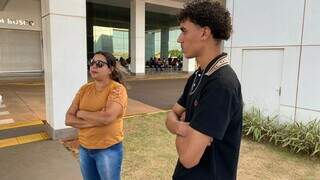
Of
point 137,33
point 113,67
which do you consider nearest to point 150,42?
point 137,33

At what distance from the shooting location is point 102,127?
8.89 feet

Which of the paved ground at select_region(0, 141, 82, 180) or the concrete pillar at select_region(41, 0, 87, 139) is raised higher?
the concrete pillar at select_region(41, 0, 87, 139)

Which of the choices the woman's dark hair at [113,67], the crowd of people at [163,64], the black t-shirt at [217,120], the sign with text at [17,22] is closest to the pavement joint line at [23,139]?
the woman's dark hair at [113,67]

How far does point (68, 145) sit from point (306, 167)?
422 cm

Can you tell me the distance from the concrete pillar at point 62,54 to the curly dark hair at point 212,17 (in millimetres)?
4166

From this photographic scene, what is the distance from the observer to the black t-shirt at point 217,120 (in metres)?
1.37

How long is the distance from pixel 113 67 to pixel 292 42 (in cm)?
471

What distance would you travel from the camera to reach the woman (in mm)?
2658

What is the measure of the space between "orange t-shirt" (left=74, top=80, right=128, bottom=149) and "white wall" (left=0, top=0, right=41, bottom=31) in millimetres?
19454

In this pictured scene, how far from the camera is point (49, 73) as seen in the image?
5.45 metres

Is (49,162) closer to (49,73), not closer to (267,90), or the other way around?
(49,73)

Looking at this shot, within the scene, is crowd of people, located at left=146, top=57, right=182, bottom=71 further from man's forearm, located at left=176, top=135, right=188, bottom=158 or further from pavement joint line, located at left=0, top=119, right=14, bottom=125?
man's forearm, located at left=176, top=135, right=188, bottom=158

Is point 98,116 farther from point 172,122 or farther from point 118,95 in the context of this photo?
point 172,122

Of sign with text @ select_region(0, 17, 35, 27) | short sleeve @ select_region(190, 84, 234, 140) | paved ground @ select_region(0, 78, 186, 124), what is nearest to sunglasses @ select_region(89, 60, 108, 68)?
short sleeve @ select_region(190, 84, 234, 140)
